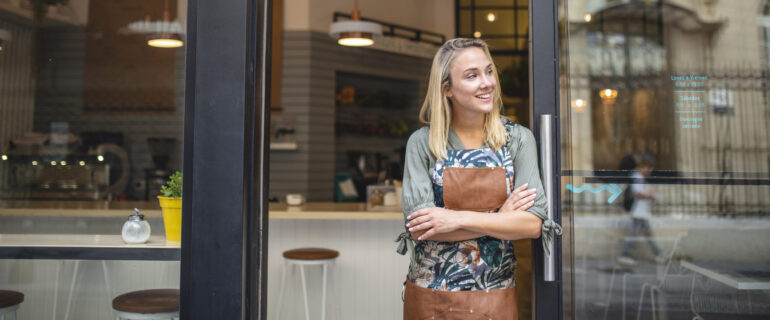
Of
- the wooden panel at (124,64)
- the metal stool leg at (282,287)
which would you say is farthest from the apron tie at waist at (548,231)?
the metal stool leg at (282,287)

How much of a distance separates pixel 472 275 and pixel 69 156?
2.69 metres

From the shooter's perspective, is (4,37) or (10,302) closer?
(10,302)

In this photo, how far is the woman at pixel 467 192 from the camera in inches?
67.4

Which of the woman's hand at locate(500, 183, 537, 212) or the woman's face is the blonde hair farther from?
the woman's hand at locate(500, 183, 537, 212)

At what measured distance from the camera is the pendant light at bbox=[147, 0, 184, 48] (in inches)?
86.7

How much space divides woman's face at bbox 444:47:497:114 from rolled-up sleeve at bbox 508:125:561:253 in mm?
150

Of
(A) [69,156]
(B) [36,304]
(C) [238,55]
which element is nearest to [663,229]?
(C) [238,55]

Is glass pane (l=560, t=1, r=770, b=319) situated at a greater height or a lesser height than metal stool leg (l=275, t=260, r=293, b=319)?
greater

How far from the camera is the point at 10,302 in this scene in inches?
86.2

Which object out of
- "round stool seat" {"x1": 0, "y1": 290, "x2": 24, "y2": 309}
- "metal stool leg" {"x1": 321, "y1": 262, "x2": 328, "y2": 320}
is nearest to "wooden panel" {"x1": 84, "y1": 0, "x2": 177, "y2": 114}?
"round stool seat" {"x1": 0, "y1": 290, "x2": 24, "y2": 309}

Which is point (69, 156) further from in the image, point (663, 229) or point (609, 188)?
point (663, 229)

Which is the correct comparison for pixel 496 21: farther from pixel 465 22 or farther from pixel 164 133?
pixel 164 133

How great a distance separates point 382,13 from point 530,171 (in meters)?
6.84

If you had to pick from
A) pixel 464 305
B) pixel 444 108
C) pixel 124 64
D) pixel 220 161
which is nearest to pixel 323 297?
pixel 220 161
